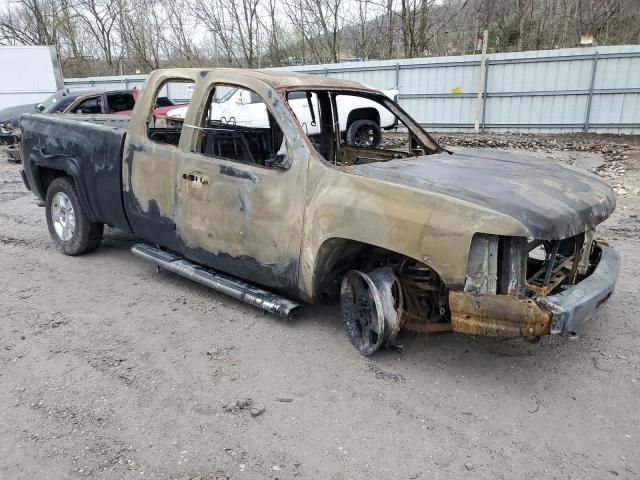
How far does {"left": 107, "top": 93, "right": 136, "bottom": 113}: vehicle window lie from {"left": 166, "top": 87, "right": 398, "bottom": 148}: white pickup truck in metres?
2.66

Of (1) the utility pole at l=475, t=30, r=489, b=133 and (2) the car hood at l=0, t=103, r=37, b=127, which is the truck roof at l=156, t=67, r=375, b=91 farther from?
(2) the car hood at l=0, t=103, r=37, b=127

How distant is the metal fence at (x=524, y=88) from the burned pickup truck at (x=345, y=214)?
1242 cm

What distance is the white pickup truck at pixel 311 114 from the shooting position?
4777 millimetres

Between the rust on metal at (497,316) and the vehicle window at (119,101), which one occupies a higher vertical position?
the vehicle window at (119,101)

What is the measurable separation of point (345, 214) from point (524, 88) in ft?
47.7

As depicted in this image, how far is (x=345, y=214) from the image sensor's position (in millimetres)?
3240

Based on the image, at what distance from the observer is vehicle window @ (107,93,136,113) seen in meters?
11.6

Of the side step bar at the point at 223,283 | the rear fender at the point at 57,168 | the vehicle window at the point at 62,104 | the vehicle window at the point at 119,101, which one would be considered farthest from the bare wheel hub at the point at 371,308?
the vehicle window at the point at 62,104

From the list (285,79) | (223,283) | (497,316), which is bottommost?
(223,283)

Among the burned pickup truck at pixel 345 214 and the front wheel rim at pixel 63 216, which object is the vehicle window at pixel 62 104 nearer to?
the front wheel rim at pixel 63 216

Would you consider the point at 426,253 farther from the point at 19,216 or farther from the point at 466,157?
the point at 19,216

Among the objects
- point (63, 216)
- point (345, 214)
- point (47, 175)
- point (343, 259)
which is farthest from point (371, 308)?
point (47, 175)

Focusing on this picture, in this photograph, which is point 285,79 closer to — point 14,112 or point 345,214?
point 345,214

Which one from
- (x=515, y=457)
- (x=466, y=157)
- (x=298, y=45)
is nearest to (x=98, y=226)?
(x=466, y=157)
